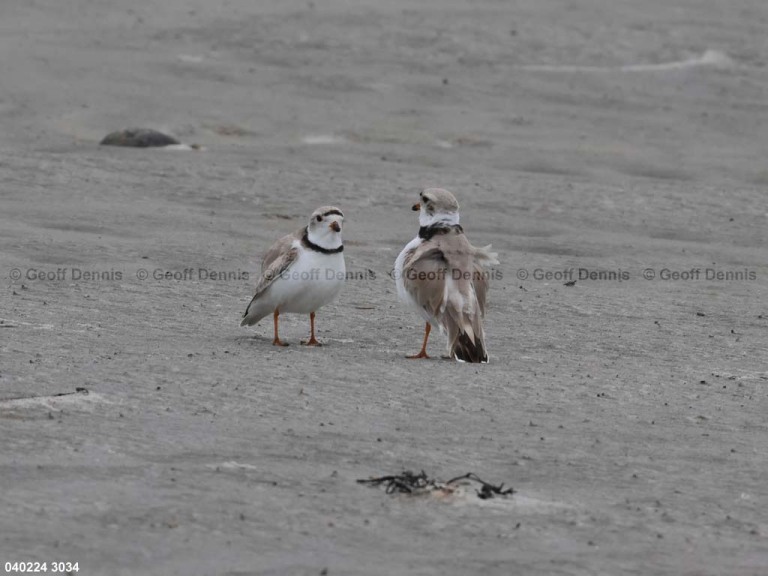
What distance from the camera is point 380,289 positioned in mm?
8898

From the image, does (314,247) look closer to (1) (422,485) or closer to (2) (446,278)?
(2) (446,278)

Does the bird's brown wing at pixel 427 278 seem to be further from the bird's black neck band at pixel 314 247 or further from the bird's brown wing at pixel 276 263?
the bird's brown wing at pixel 276 263

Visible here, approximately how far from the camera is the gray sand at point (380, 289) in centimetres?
454

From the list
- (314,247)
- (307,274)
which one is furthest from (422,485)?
(314,247)

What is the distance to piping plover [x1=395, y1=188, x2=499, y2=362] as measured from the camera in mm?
7086

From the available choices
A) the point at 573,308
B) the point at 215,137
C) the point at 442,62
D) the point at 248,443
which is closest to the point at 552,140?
the point at 442,62

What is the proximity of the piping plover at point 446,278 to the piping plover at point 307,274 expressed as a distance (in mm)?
374

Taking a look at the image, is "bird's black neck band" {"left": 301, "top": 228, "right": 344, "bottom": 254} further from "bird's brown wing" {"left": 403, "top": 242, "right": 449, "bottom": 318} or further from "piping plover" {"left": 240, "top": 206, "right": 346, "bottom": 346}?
"bird's brown wing" {"left": 403, "top": 242, "right": 449, "bottom": 318}

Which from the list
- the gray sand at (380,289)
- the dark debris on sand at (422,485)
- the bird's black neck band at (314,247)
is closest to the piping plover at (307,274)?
the bird's black neck band at (314,247)

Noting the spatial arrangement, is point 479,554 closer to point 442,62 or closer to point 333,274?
point 333,274

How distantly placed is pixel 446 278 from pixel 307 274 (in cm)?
75

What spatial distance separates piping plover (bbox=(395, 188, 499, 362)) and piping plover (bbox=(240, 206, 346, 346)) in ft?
1.23

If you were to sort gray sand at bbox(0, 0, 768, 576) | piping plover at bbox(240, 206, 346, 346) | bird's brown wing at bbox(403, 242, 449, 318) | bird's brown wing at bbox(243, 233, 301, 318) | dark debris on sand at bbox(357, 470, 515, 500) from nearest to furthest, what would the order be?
gray sand at bbox(0, 0, 768, 576), dark debris on sand at bbox(357, 470, 515, 500), bird's brown wing at bbox(403, 242, 449, 318), piping plover at bbox(240, 206, 346, 346), bird's brown wing at bbox(243, 233, 301, 318)

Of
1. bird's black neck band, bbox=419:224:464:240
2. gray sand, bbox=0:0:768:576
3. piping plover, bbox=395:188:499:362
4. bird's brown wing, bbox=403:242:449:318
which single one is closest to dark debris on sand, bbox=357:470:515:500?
gray sand, bbox=0:0:768:576
